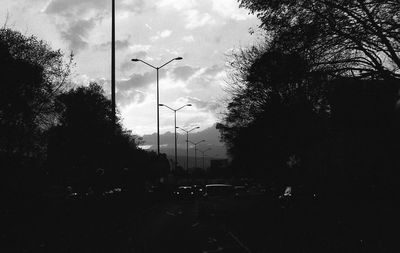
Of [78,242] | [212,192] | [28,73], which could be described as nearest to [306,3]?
[78,242]

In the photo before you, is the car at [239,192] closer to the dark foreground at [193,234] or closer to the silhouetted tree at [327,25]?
the dark foreground at [193,234]

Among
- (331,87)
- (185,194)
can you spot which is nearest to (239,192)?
(185,194)

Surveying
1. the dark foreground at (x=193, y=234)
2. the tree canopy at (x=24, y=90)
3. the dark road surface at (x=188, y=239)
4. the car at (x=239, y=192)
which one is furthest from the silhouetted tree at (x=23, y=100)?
the car at (x=239, y=192)

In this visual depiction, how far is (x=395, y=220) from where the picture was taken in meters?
15.9

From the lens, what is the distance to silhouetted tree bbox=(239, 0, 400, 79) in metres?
17.9

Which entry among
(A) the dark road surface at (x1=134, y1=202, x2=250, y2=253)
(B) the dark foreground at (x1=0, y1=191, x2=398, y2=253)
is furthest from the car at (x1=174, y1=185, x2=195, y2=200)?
(A) the dark road surface at (x1=134, y1=202, x2=250, y2=253)

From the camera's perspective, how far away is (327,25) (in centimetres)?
1823

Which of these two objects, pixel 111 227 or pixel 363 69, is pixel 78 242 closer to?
pixel 111 227

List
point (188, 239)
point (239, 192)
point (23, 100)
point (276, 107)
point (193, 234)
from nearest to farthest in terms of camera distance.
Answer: point (188, 239) < point (193, 234) < point (23, 100) < point (276, 107) < point (239, 192)

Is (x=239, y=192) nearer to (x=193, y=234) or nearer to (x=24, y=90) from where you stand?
(x=24, y=90)

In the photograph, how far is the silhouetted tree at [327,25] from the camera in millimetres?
17891

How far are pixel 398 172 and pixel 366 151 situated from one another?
7.48m

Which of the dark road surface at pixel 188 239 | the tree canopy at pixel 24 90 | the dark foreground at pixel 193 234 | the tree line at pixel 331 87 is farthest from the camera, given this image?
the tree canopy at pixel 24 90

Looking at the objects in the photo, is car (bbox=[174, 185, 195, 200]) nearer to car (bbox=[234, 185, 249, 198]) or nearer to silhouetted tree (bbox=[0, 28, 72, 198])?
car (bbox=[234, 185, 249, 198])
